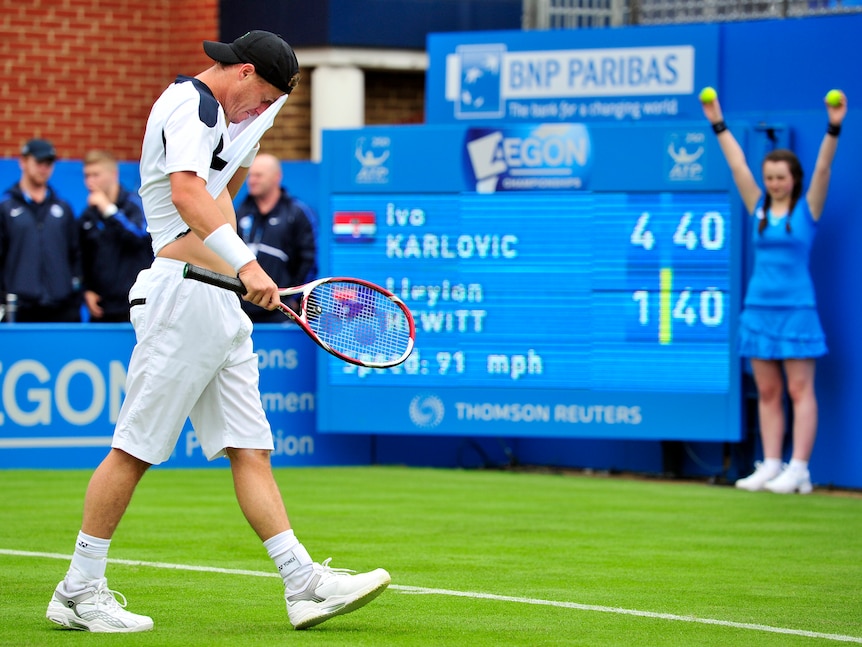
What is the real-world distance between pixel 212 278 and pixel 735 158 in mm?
6448

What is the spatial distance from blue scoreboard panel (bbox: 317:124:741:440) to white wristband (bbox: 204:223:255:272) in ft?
22.1

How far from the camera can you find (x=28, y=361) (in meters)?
12.2

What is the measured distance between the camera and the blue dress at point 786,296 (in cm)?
1135

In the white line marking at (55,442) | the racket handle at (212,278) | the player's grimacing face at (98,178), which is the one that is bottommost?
the white line marking at (55,442)

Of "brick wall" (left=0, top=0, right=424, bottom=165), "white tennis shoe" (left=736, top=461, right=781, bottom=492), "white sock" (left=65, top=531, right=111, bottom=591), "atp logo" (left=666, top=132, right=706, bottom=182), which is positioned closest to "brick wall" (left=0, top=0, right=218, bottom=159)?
"brick wall" (left=0, top=0, right=424, bottom=165)

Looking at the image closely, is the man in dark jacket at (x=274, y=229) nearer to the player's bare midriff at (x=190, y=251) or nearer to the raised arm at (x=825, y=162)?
the raised arm at (x=825, y=162)

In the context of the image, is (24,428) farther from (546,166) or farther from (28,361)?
(546,166)

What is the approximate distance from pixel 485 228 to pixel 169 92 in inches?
270

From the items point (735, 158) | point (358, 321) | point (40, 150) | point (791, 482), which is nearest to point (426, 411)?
point (791, 482)

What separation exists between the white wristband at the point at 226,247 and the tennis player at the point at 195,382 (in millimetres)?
53

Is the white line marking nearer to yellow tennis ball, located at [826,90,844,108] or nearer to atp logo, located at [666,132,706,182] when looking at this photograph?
atp logo, located at [666,132,706,182]

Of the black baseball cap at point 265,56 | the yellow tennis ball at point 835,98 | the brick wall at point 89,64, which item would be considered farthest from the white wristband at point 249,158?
the brick wall at point 89,64

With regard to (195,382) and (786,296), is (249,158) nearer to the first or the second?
(195,382)

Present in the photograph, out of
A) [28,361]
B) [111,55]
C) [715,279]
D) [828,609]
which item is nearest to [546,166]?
[715,279]
